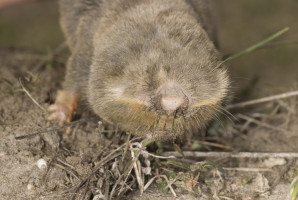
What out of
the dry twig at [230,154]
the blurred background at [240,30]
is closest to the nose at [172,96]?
the dry twig at [230,154]

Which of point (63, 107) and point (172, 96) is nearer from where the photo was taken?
point (172, 96)

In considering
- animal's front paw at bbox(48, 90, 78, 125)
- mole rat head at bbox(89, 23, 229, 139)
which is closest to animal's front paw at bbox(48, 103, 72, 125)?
animal's front paw at bbox(48, 90, 78, 125)

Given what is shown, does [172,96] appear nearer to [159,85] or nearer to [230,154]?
[159,85]

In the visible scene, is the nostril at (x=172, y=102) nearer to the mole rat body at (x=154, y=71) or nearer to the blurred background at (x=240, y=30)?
the mole rat body at (x=154, y=71)

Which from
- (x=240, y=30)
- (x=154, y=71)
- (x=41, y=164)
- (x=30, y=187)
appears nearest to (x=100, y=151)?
(x=41, y=164)

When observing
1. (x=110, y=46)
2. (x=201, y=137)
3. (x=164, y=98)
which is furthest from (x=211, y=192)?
(x=110, y=46)

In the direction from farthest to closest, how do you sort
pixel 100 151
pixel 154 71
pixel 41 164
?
pixel 100 151, pixel 41 164, pixel 154 71

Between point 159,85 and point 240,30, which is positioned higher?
point 159,85

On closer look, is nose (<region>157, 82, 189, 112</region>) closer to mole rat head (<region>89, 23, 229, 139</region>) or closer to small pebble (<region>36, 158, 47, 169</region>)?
mole rat head (<region>89, 23, 229, 139</region>)

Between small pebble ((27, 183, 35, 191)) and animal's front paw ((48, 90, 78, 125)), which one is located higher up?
animal's front paw ((48, 90, 78, 125))
